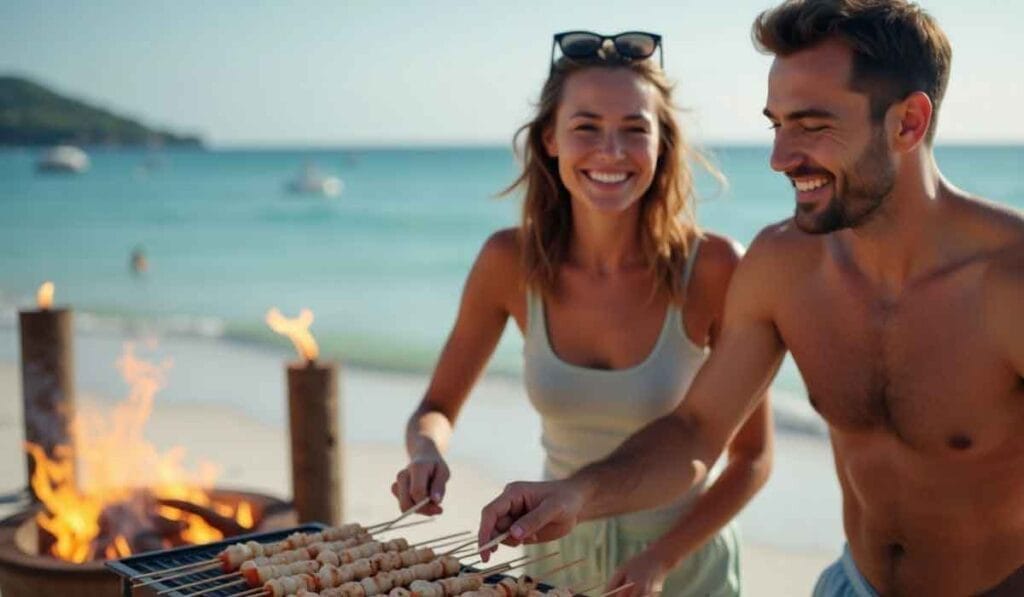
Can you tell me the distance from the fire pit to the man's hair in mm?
2601

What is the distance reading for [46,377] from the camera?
259 inches

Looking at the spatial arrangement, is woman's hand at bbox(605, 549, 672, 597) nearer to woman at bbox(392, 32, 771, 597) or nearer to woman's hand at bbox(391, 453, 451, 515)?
woman at bbox(392, 32, 771, 597)

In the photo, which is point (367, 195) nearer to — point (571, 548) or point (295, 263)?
point (295, 263)

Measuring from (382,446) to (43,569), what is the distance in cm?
670

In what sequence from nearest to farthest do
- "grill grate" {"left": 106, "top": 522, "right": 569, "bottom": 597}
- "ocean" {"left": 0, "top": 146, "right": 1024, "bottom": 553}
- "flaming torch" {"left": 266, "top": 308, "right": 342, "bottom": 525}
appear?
"grill grate" {"left": 106, "top": 522, "right": 569, "bottom": 597} < "flaming torch" {"left": 266, "top": 308, "right": 342, "bottom": 525} < "ocean" {"left": 0, "top": 146, "right": 1024, "bottom": 553}

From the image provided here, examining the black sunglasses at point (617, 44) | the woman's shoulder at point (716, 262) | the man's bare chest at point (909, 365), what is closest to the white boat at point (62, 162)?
the black sunglasses at point (617, 44)

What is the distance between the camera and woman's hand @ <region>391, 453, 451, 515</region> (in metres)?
3.23

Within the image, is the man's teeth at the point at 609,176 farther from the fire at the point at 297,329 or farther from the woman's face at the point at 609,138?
the fire at the point at 297,329

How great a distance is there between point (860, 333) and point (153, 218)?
3696 cm

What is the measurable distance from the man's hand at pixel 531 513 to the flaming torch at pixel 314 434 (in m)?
2.43

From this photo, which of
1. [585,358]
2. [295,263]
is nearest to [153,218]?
[295,263]

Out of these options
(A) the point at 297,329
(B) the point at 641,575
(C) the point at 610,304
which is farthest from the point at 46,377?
(B) the point at 641,575

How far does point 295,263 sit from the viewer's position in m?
28.0

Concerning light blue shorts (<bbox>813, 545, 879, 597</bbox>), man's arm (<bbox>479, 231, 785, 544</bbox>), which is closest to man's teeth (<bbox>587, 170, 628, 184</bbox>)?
man's arm (<bbox>479, 231, 785, 544</bbox>)
